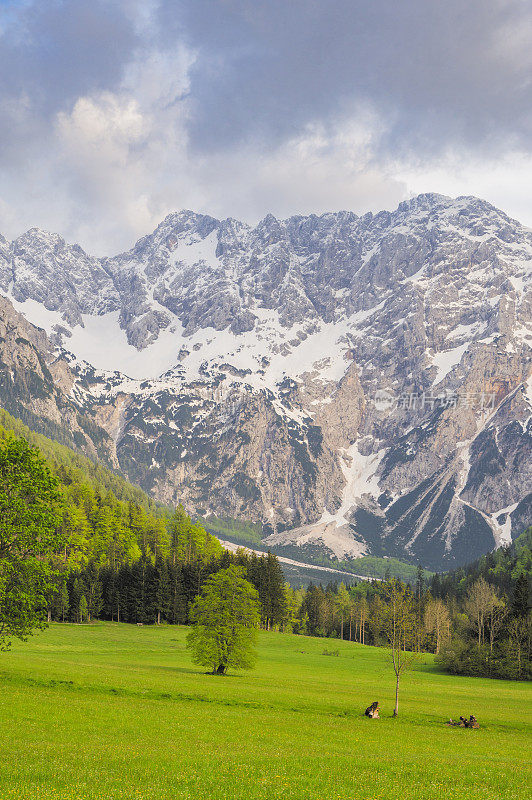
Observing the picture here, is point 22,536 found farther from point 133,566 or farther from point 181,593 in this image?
point 181,593

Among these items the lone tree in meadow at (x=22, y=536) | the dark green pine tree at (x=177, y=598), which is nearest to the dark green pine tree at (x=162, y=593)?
the dark green pine tree at (x=177, y=598)

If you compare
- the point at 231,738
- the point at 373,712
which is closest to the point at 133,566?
the point at 373,712

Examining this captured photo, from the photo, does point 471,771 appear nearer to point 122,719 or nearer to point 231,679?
point 122,719

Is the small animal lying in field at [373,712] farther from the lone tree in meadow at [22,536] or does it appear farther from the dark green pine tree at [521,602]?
the dark green pine tree at [521,602]

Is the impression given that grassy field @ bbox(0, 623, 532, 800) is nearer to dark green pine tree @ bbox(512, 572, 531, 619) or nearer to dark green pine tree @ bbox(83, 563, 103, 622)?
dark green pine tree @ bbox(512, 572, 531, 619)

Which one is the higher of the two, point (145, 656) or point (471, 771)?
point (471, 771)

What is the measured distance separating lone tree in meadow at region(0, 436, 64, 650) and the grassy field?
16.0ft

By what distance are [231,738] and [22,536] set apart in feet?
64.8

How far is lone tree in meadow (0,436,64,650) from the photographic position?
132 ft

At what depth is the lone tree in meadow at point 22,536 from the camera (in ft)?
132

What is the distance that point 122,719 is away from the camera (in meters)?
33.5

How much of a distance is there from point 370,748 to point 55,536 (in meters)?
24.5

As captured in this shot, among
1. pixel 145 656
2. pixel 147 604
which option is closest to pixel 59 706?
pixel 145 656

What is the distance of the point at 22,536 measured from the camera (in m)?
41.3
